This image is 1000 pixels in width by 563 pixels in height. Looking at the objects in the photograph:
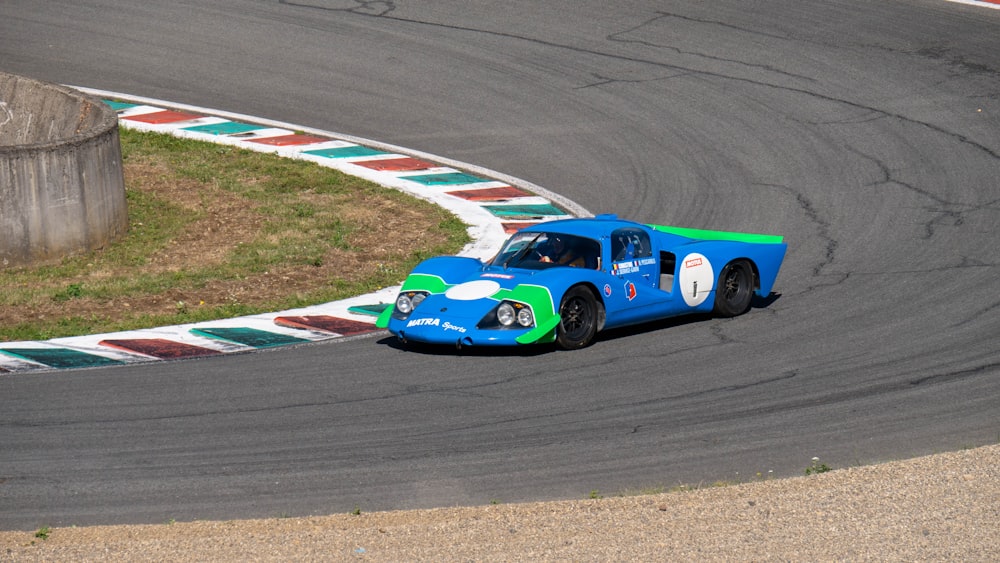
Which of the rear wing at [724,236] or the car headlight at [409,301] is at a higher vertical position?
the rear wing at [724,236]

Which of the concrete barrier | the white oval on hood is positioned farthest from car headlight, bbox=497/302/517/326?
the concrete barrier

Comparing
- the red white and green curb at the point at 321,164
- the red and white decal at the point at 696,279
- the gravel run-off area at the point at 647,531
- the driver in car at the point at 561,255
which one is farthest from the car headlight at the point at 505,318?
the gravel run-off area at the point at 647,531

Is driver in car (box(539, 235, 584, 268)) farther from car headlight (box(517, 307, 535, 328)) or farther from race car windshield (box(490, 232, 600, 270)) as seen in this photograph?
car headlight (box(517, 307, 535, 328))

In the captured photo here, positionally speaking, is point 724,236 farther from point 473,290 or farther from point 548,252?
point 473,290

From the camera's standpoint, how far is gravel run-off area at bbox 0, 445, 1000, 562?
277 inches

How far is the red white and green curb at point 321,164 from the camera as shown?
11.8 metres

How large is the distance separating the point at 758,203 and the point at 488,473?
8899 millimetres

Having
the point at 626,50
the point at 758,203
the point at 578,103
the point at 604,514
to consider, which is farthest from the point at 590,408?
the point at 626,50

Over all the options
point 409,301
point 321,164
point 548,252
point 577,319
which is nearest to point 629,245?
point 548,252

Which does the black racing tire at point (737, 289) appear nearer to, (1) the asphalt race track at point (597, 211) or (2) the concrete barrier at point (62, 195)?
(1) the asphalt race track at point (597, 211)

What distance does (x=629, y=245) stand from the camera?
1224 cm

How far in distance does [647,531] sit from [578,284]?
4466mm

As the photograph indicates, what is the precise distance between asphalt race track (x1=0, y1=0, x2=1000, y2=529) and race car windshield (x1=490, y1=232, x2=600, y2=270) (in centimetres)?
82

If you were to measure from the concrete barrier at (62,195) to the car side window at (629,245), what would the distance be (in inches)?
247
